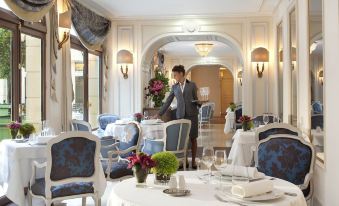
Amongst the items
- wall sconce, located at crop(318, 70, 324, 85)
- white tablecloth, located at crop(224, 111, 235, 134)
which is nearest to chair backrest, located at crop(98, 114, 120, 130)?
wall sconce, located at crop(318, 70, 324, 85)

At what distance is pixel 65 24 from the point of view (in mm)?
6359

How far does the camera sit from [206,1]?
7832 mm

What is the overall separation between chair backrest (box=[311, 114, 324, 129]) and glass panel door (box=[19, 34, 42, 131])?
367 centimetres

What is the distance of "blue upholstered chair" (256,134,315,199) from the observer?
3691mm

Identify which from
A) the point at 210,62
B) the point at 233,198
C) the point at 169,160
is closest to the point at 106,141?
the point at 169,160

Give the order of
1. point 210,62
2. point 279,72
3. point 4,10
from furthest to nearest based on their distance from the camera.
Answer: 1. point 210,62
2. point 279,72
3. point 4,10

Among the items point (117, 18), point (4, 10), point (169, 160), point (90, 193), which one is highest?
point (117, 18)

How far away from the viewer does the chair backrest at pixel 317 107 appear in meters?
4.14

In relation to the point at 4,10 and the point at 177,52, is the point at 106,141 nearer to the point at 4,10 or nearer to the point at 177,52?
the point at 4,10

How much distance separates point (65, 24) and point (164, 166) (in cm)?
458

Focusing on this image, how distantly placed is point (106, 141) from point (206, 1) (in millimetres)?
3849

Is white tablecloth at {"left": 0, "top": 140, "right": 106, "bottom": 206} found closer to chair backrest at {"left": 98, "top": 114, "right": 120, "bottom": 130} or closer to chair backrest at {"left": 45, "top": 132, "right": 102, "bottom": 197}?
chair backrest at {"left": 45, "top": 132, "right": 102, "bottom": 197}

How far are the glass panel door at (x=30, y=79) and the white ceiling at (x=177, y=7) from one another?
200cm

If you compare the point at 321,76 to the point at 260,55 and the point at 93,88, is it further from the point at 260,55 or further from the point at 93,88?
the point at 93,88
